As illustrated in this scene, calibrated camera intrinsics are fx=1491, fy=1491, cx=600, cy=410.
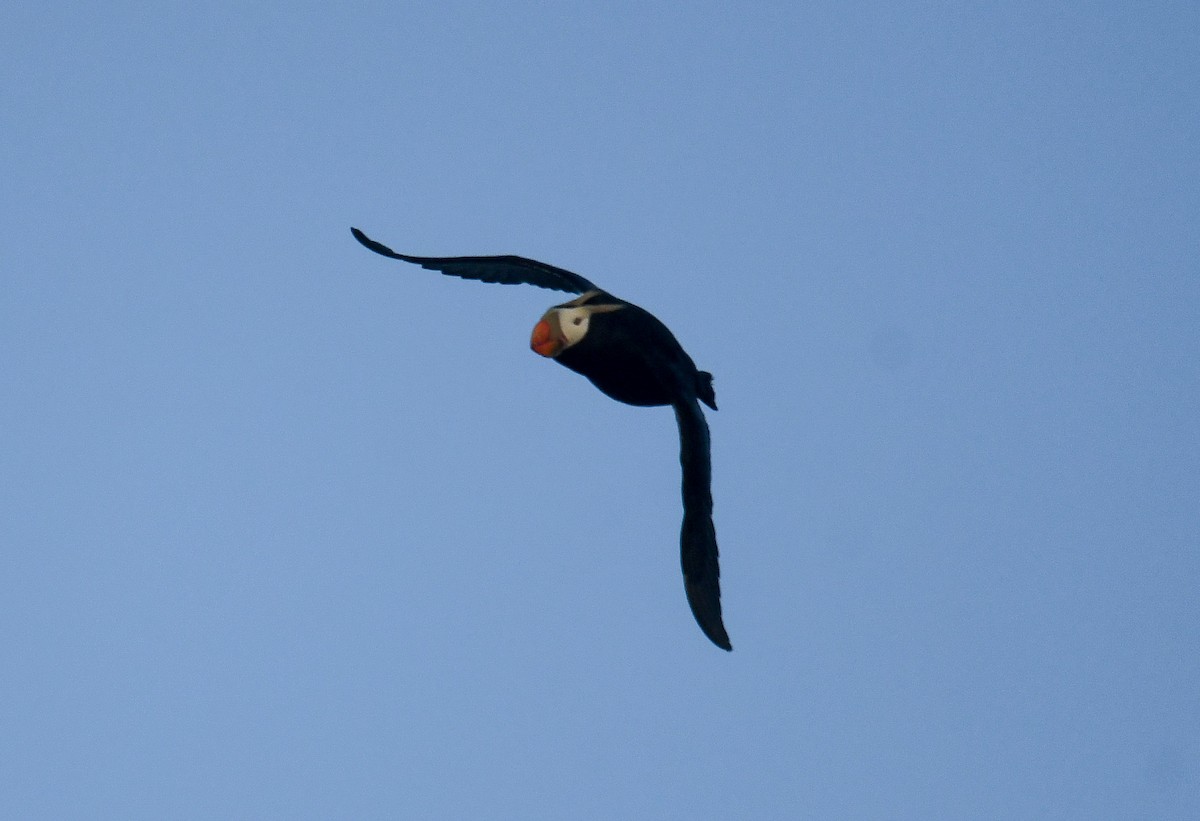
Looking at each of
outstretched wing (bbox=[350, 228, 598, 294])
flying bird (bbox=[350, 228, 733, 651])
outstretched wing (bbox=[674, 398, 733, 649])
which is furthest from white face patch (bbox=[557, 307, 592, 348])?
outstretched wing (bbox=[350, 228, 598, 294])

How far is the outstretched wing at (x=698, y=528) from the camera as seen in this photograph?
8930 mm

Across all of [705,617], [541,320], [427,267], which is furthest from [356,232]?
[705,617]

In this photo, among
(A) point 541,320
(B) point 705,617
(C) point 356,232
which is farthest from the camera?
(C) point 356,232

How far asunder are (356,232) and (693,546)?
170 inches

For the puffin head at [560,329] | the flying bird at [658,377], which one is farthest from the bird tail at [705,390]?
the puffin head at [560,329]

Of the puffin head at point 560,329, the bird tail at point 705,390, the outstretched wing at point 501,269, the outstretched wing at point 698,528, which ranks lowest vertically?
the outstretched wing at point 698,528

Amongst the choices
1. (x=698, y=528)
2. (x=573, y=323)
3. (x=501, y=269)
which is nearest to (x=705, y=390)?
(x=573, y=323)

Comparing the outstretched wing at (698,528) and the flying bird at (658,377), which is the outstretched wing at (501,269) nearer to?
the flying bird at (658,377)

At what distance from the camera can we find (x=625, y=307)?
10.3 metres

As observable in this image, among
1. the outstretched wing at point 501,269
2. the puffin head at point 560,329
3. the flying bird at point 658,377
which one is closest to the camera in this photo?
the flying bird at point 658,377

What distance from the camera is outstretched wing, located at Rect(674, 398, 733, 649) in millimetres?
8930

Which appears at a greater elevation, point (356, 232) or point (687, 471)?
point (356, 232)

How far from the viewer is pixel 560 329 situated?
9.98 m

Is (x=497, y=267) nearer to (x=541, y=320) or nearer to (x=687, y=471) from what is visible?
(x=541, y=320)
